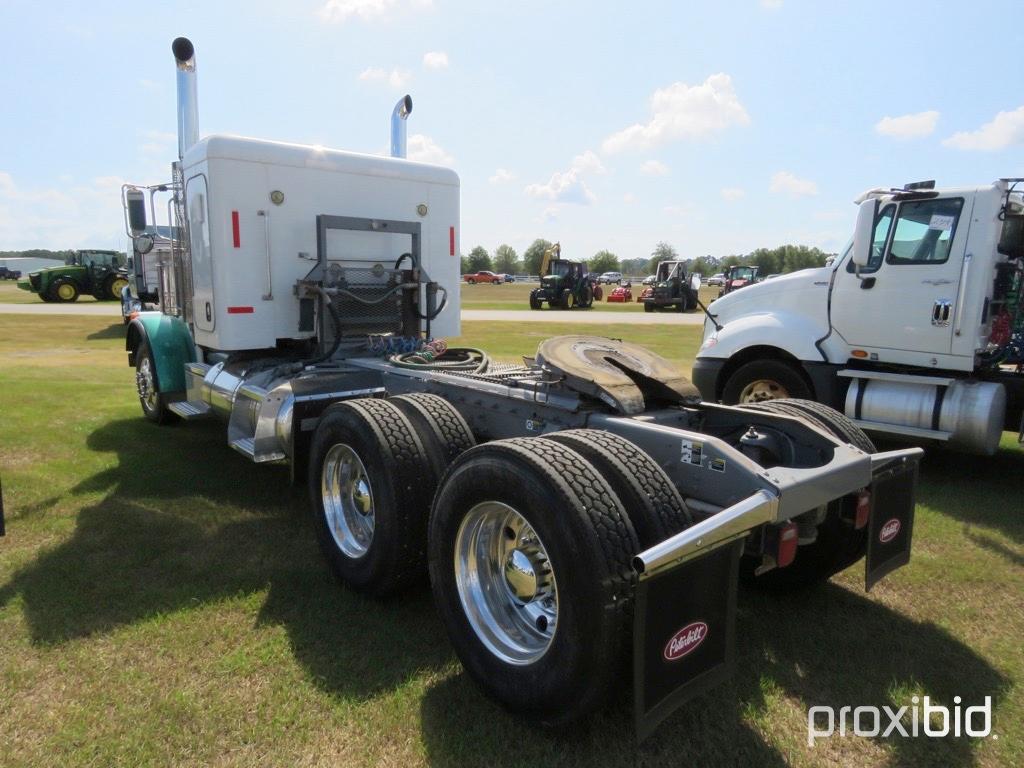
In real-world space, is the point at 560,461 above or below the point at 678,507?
above

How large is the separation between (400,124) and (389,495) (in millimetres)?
5038

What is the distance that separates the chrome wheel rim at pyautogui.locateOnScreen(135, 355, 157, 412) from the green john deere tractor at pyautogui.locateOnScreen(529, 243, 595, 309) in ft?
83.4

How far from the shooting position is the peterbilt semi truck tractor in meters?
2.46

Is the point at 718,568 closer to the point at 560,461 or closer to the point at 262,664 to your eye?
the point at 560,461

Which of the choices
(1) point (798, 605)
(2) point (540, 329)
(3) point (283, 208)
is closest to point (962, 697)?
(1) point (798, 605)

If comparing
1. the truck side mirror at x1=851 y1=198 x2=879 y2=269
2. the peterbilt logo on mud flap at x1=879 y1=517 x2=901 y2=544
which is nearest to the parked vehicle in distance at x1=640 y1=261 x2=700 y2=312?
the truck side mirror at x1=851 y1=198 x2=879 y2=269

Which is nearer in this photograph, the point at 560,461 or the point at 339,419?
the point at 560,461

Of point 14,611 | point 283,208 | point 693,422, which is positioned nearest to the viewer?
point 14,611

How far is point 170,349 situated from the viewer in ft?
24.2

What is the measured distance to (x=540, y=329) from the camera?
70.2 ft

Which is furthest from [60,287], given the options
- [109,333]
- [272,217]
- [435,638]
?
[435,638]

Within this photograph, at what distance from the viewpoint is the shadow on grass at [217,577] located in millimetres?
3312

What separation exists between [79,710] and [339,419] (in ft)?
5.82
